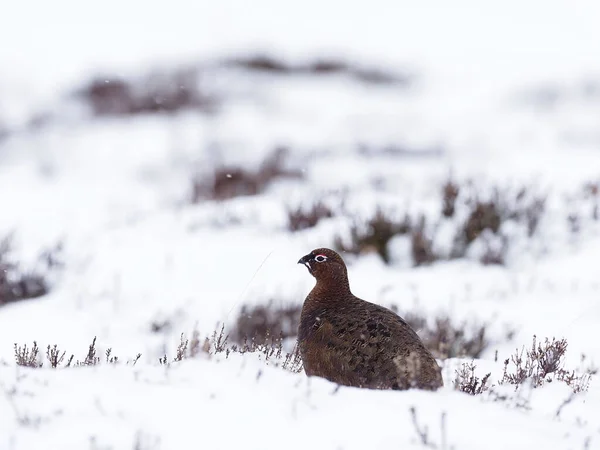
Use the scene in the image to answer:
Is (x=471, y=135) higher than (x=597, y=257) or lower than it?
higher

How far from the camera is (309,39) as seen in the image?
22375 mm

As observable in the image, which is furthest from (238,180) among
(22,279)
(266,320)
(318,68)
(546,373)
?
(318,68)

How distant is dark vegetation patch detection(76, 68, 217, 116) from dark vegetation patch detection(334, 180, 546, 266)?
797 cm

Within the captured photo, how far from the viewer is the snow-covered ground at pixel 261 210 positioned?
8.23 feet

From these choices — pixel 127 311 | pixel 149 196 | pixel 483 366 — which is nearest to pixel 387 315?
pixel 483 366

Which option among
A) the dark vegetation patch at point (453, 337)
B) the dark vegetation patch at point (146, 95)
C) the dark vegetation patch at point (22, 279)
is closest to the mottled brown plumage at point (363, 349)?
the dark vegetation patch at point (453, 337)

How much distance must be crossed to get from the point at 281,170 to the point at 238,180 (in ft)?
2.84

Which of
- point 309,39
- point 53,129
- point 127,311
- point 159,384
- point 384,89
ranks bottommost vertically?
point 127,311

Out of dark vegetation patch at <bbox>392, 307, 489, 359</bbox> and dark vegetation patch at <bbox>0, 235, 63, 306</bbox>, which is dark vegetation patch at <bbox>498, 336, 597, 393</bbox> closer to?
dark vegetation patch at <bbox>392, 307, 489, 359</bbox>

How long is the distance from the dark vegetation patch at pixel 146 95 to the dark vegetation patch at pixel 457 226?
797 centimetres

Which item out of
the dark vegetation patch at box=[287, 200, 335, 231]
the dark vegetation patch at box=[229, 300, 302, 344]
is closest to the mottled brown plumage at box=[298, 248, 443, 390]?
the dark vegetation patch at box=[229, 300, 302, 344]

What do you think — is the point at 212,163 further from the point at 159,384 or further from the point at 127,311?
the point at 159,384

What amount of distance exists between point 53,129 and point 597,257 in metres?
9.70

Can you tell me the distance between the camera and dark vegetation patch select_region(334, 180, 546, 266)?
6.54m
